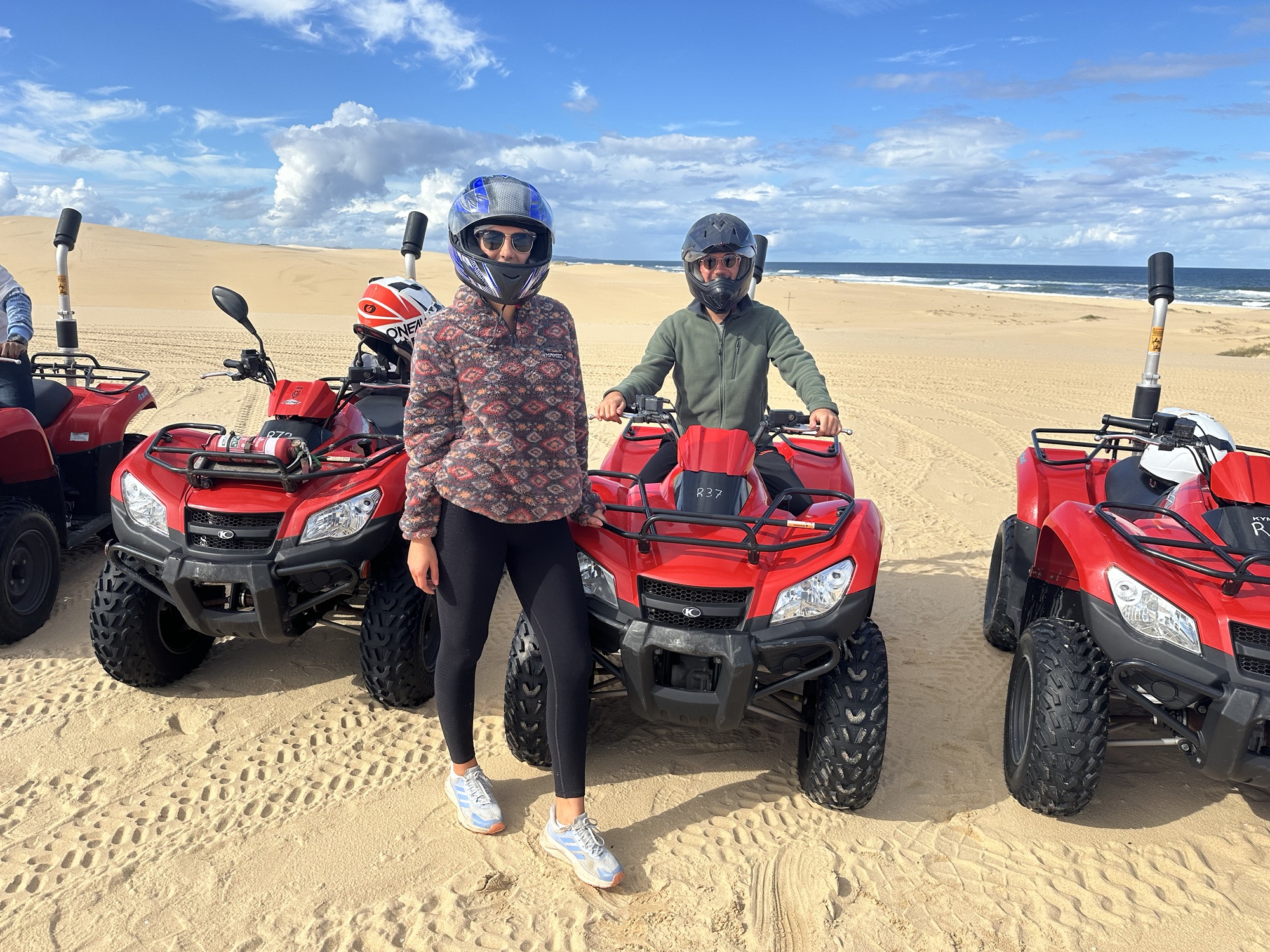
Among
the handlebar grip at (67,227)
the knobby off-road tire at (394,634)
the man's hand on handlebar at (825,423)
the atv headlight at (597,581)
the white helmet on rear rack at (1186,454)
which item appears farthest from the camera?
the handlebar grip at (67,227)

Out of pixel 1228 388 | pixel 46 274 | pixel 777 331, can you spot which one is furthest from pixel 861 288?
pixel 777 331

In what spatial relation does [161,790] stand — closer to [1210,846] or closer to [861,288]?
[1210,846]

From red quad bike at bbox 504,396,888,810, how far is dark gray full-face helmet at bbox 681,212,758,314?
32.6 inches

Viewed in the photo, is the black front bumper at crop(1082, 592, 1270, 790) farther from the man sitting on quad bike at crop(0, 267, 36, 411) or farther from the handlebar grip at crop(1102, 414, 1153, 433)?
the man sitting on quad bike at crop(0, 267, 36, 411)

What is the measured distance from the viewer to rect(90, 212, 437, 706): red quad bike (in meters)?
3.46

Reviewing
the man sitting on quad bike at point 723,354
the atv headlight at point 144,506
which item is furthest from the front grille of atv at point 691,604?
the atv headlight at point 144,506

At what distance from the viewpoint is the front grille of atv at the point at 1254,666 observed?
2691 mm

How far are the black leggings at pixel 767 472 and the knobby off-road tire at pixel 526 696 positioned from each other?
895 mm

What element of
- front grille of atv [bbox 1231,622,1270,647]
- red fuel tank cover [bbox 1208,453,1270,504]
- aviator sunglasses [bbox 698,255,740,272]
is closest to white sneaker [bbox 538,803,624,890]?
front grille of atv [bbox 1231,622,1270,647]

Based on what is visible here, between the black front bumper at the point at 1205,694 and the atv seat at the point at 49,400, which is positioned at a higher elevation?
the atv seat at the point at 49,400

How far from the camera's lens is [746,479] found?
3.25 metres

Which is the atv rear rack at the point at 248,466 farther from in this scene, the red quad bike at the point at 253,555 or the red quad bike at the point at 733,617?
the red quad bike at the point at 733,617

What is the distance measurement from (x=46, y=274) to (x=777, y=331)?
3498 centimetres

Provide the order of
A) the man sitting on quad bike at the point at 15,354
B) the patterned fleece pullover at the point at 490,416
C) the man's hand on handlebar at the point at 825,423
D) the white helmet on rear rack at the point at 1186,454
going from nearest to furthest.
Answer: the patterned fleece pullover at the point at 490,416
the man's hand on handlebar at the point at 825,423
the white helmet on rear rack at the point at 1186,454
the man sitting on quad bike at the point at 15,354
